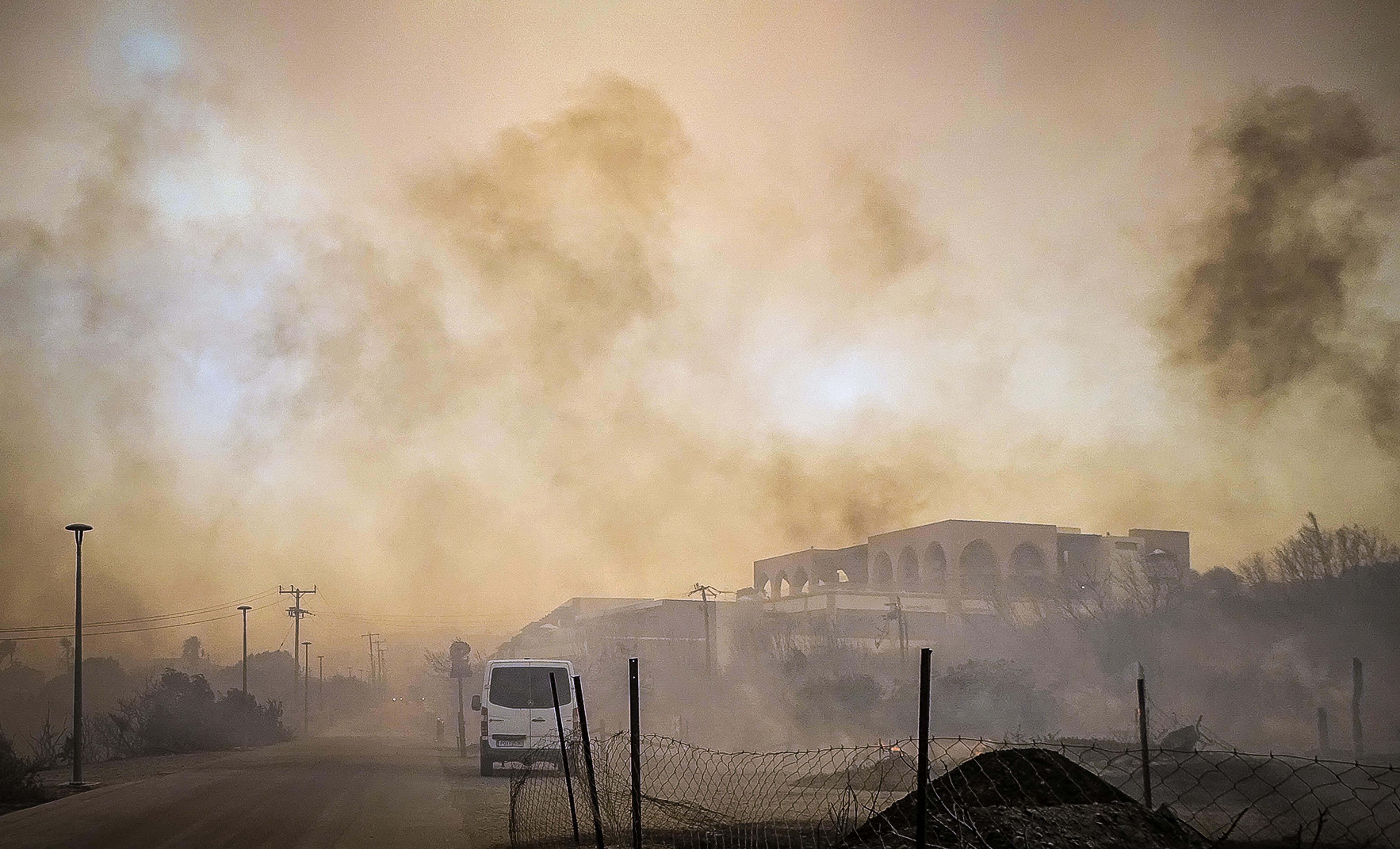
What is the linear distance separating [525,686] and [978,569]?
Result: 1915 inches

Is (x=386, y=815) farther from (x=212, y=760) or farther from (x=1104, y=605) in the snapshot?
(x=1104, y=605)

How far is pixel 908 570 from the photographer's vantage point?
2940 inches

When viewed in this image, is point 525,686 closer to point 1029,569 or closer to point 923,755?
point 923,755

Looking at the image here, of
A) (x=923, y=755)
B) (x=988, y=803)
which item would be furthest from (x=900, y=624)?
(x=923, y=755)

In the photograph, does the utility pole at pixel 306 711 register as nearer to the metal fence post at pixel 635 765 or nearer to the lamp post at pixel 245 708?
the lamp post at pixel 245 708

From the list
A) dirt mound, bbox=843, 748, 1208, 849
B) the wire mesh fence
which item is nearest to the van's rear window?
the wire mesh fence

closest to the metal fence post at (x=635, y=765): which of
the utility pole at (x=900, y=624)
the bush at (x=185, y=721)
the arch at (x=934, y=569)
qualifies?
the utility pole at (x=900, y=624)

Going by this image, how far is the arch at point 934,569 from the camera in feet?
237

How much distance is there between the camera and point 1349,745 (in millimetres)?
36594

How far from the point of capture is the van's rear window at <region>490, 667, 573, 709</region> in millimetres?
27031

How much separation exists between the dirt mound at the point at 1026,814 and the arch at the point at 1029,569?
6005cm

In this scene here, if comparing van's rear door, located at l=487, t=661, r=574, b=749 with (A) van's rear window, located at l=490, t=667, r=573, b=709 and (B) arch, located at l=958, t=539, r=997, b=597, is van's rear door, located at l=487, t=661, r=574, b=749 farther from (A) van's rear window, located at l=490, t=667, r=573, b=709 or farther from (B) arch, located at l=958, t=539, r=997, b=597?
(B) arch, located at l=958, t=539, r=997, b=597

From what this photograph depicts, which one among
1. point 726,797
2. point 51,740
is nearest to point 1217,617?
point 726,797

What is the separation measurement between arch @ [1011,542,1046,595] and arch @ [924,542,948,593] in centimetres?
483
